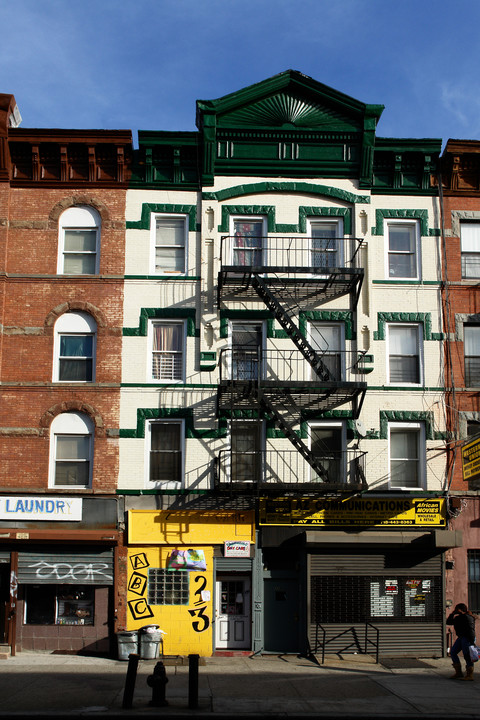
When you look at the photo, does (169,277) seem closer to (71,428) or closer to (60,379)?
(60,379)

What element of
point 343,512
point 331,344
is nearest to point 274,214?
point 331,344

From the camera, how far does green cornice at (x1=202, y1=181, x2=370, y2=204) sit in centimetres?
2178

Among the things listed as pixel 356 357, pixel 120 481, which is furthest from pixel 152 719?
pixel 356 357

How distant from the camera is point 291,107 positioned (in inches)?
875

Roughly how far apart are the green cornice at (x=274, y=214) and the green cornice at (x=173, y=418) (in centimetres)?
524

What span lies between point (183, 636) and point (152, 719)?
6812mm

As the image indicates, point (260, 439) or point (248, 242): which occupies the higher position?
point (248, 242)

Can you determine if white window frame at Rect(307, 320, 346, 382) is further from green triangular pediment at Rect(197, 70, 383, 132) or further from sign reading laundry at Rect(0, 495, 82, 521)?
sign reading laundry at Rect(0, 495, 82, 521)

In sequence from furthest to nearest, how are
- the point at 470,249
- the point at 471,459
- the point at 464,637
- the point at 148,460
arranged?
the point at 470,249
the point at 148,460
the point at 471,459
the point at 464,637

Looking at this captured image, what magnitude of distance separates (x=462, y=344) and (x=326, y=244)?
185 inches

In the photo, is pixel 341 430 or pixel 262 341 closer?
pixel 341 430

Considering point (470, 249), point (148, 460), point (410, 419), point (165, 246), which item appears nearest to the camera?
point (148, 460)

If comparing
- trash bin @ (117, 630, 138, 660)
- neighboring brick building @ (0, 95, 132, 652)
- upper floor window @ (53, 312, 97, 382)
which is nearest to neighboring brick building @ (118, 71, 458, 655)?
neighboring brick building @ (0, 95, 132, 652)

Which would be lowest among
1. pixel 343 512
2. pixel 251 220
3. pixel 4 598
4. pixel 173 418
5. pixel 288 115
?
pixel 4 598
